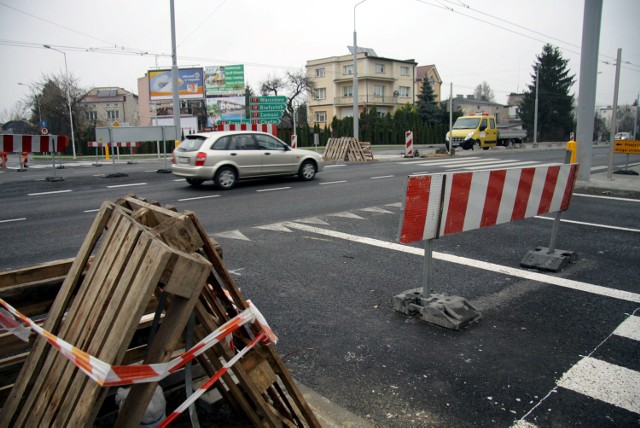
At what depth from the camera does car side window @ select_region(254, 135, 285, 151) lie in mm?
14055

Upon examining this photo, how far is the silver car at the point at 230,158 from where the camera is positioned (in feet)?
42.6

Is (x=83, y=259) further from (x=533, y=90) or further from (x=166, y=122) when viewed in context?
(x=533, y=90)

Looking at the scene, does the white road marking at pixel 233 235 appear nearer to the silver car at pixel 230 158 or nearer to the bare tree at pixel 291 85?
the silver car at pixel 230 158

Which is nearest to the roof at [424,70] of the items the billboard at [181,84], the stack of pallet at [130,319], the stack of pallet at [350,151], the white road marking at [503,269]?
the billboard at [181,84]

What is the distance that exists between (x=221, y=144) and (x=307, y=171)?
303 centimetres

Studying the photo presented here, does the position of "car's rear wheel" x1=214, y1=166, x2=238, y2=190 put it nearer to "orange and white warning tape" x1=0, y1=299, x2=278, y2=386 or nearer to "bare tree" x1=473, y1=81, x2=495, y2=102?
"orange and white warning tape" x1=0, y1=299, x2=278, y2=386

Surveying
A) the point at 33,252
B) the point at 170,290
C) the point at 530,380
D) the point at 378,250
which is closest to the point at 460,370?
the point at 530,380

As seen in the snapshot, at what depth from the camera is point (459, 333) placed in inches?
156

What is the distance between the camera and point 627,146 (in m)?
15.0

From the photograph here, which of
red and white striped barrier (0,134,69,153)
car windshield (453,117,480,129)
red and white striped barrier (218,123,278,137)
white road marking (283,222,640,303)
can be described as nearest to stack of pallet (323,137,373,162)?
red and white striped barrier (218,123,278,137)

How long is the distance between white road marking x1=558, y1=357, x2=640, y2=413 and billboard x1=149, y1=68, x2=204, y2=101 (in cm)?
5213

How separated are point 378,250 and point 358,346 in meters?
3.04

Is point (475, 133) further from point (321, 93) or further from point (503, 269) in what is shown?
point (321, 93)

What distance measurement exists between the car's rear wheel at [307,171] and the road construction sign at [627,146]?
31.4 ft
